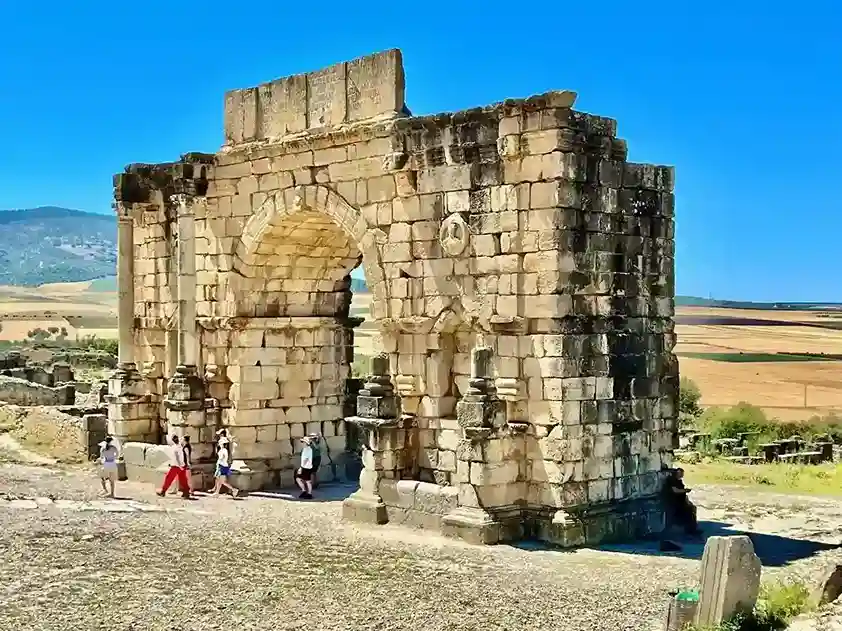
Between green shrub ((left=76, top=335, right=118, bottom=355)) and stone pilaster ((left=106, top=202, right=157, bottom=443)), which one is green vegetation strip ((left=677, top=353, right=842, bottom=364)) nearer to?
green shrub ((left=76, top=335, right=118, bottom=355))

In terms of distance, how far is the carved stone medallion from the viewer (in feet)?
43.7

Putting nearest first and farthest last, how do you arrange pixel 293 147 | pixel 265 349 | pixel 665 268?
pixel 665 268
pixel 293 147
pixel 265 349

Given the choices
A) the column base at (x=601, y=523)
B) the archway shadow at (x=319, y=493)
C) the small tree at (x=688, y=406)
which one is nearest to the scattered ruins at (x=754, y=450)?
the small tree at (x=688, y=406)

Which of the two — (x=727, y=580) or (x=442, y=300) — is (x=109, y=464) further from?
(x=727, y=580)

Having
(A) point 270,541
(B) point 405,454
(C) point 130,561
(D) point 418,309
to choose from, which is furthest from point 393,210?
(C) point 130,561

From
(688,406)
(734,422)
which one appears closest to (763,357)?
(688,406)

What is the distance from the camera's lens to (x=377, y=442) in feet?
45.5

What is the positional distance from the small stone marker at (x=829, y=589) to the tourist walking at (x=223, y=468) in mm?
9487

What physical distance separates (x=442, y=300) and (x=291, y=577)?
165 inches

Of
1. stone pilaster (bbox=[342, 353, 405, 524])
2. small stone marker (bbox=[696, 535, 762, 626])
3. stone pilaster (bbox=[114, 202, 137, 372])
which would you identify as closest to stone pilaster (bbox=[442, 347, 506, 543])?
stone pilaster (bbox=[342, 353, 405, 524])

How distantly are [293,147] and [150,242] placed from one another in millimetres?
4212

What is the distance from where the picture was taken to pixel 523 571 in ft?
36.6

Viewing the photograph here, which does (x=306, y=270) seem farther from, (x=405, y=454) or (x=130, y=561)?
(x=130, y=561)

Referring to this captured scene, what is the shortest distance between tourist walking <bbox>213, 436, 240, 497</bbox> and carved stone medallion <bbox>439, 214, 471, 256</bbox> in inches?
193
